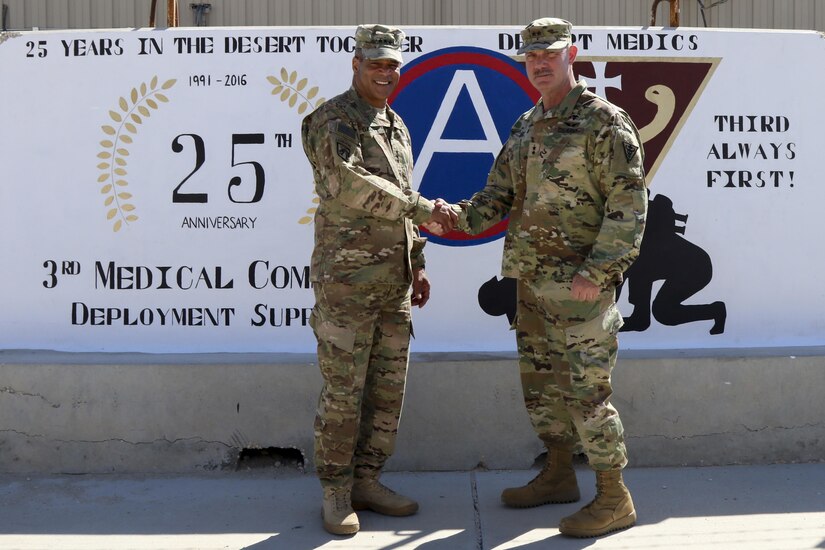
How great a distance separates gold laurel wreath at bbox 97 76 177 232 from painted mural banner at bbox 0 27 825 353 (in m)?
0.01

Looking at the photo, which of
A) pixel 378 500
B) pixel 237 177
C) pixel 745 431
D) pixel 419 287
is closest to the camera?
pixel 378 500

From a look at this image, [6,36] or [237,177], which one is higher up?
[6,36]

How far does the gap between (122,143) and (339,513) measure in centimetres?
225

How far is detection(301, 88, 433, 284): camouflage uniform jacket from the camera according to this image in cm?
367

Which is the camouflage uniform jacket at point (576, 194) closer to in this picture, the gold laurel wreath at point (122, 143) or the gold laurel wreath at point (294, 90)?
the gold laurel wreath at point (294, 90)

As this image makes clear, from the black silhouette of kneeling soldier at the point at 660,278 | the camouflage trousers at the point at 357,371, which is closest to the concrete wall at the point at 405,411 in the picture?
the black silhouette of kneeling soldier at the point at 660,278

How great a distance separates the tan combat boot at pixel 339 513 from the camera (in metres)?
3.78

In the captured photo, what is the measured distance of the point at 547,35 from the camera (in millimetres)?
3695

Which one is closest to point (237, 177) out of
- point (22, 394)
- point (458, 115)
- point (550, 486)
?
point (458, 115)

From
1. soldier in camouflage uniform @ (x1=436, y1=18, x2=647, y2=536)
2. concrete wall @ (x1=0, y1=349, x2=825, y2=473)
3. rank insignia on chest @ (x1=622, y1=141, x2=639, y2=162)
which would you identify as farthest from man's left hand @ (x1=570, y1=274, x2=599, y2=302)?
concrete wall @ (x1=0, y1=349, x2=825, y2=473)

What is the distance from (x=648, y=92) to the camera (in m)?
4.86

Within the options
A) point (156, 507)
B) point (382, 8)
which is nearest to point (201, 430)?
point (156, 507)

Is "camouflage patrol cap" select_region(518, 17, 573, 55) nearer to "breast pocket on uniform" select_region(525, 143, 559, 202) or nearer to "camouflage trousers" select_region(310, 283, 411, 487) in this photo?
"breast pocket on uniform" select_region(525, 143, 559, 202)

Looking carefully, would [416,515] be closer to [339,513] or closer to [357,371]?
[339,513]
